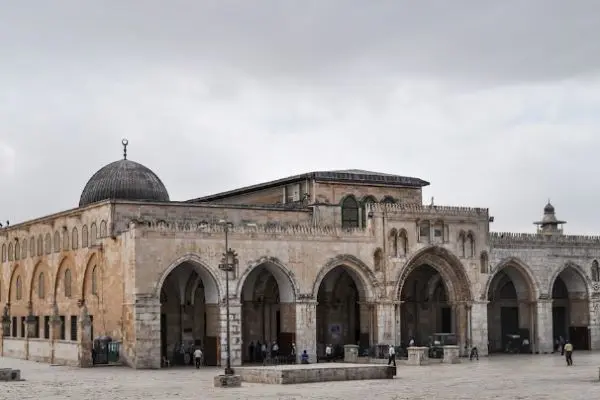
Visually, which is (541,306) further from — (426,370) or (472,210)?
(426,370)

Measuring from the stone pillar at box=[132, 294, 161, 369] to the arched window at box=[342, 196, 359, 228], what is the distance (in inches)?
495

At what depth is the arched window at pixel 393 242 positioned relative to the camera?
1998 inches

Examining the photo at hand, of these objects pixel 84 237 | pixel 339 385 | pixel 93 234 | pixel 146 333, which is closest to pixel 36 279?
pixel 84 237

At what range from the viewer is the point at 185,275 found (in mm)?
50500

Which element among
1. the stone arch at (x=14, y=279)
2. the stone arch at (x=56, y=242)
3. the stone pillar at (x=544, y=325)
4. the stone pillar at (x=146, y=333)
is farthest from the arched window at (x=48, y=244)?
the stone pillar at (x=544, y=325)

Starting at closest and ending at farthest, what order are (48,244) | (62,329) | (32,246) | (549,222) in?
(62,329)
(48,244)
(32,246)
(549,222)

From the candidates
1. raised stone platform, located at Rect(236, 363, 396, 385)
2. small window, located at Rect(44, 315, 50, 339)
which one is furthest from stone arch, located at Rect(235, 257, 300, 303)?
small window, located at Rect(44, 315, 50, 339)

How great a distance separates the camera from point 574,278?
58438 millimetres

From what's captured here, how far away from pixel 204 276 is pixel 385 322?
30.2ft

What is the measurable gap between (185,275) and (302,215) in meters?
6.39

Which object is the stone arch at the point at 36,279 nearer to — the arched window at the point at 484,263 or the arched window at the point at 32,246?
the arched window at the point at 32,246

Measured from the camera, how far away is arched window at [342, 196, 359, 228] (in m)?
53.7

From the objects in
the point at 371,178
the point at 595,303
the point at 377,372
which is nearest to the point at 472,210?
the point at 371,178

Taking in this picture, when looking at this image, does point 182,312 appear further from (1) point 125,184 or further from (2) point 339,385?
(2) point 339,385
